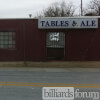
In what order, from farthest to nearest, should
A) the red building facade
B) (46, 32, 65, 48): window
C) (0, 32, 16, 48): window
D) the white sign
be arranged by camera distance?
(0, 32, 16, 48): window → (46, 32, 65, 48): window → the red building facade → the white sign

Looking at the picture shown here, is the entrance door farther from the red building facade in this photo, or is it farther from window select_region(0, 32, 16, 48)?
window select_region(0, 32, 16, 48)

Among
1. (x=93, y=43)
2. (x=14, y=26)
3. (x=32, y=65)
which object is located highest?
(x=14, y=26)

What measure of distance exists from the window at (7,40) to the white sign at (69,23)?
2911 millimetres

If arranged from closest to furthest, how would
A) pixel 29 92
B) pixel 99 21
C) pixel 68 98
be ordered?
pixel 68 98 → pixel 29 92 → pixel 99 21

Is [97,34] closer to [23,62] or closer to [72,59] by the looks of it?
[72,59]

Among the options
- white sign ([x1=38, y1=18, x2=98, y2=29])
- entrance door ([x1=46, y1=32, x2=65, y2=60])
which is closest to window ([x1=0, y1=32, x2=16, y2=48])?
entrance door ([x1=46, y1=32, x2=65, y2=60])

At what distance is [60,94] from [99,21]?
12.6 meters

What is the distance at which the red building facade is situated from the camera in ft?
67.7

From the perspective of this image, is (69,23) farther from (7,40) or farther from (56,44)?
(7,40)

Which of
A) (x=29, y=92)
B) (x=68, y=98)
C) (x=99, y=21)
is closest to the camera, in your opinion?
(x=68, y=98)

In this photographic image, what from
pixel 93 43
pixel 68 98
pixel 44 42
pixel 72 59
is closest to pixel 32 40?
pixel 44 42

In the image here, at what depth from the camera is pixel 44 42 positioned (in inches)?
816

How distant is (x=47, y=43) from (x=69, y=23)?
2329 millimetres

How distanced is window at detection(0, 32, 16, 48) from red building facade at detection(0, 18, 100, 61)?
19cm
